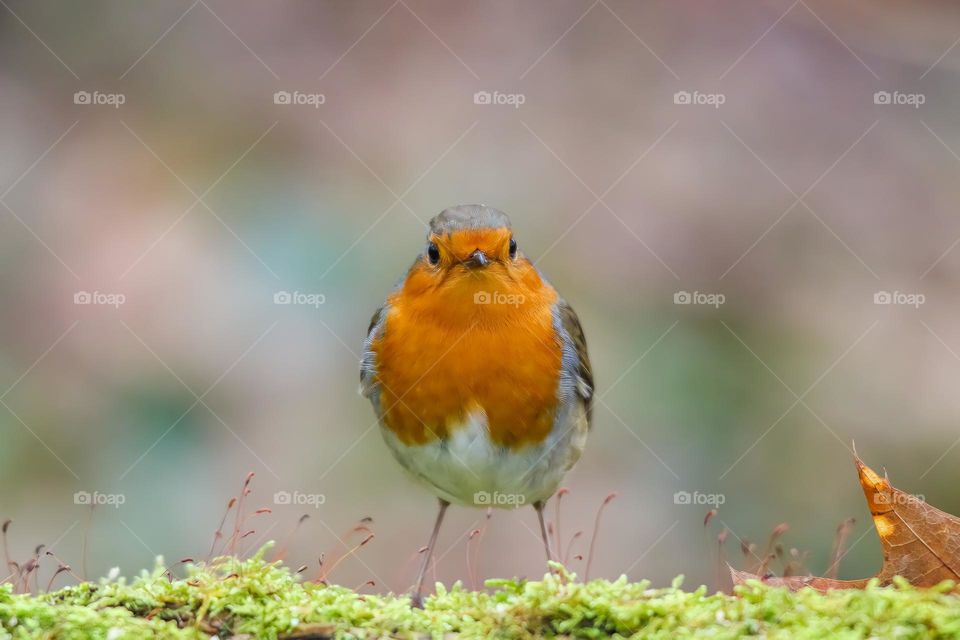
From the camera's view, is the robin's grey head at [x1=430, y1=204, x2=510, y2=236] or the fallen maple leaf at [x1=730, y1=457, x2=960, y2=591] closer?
the fallen maple leaf at [x1=730, y1=457, x2=960, y2=591]

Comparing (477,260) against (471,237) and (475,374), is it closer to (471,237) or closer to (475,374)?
(471,237)

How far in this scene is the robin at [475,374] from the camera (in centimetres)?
314

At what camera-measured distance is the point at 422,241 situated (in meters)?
5.57

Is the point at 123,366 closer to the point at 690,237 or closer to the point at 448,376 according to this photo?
the point at 448,376

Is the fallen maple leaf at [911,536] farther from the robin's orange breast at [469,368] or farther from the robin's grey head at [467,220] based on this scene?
the robin's grey head at [467,220]

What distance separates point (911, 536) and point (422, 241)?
3758mm

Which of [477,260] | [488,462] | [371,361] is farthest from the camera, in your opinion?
[371,361]

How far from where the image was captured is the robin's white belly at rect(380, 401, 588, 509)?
3.17 meters

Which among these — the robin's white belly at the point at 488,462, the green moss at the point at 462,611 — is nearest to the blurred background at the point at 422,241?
the robin's white belly at the point at 488,462

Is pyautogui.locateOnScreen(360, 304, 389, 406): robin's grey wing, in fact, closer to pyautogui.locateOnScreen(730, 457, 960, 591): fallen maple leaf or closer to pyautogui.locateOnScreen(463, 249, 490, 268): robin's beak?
pyautogui.locateOnScreen(463, 249, 490, 268): robin's beak

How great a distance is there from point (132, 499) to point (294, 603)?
290 centimetres

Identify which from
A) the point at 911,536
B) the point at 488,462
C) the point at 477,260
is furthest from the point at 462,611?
the point at 477,260

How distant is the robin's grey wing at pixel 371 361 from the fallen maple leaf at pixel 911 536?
1.57 metres

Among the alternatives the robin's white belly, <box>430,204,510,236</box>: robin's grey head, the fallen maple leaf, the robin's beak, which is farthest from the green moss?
<box>430,204,510,236</box>: robin's grey head
